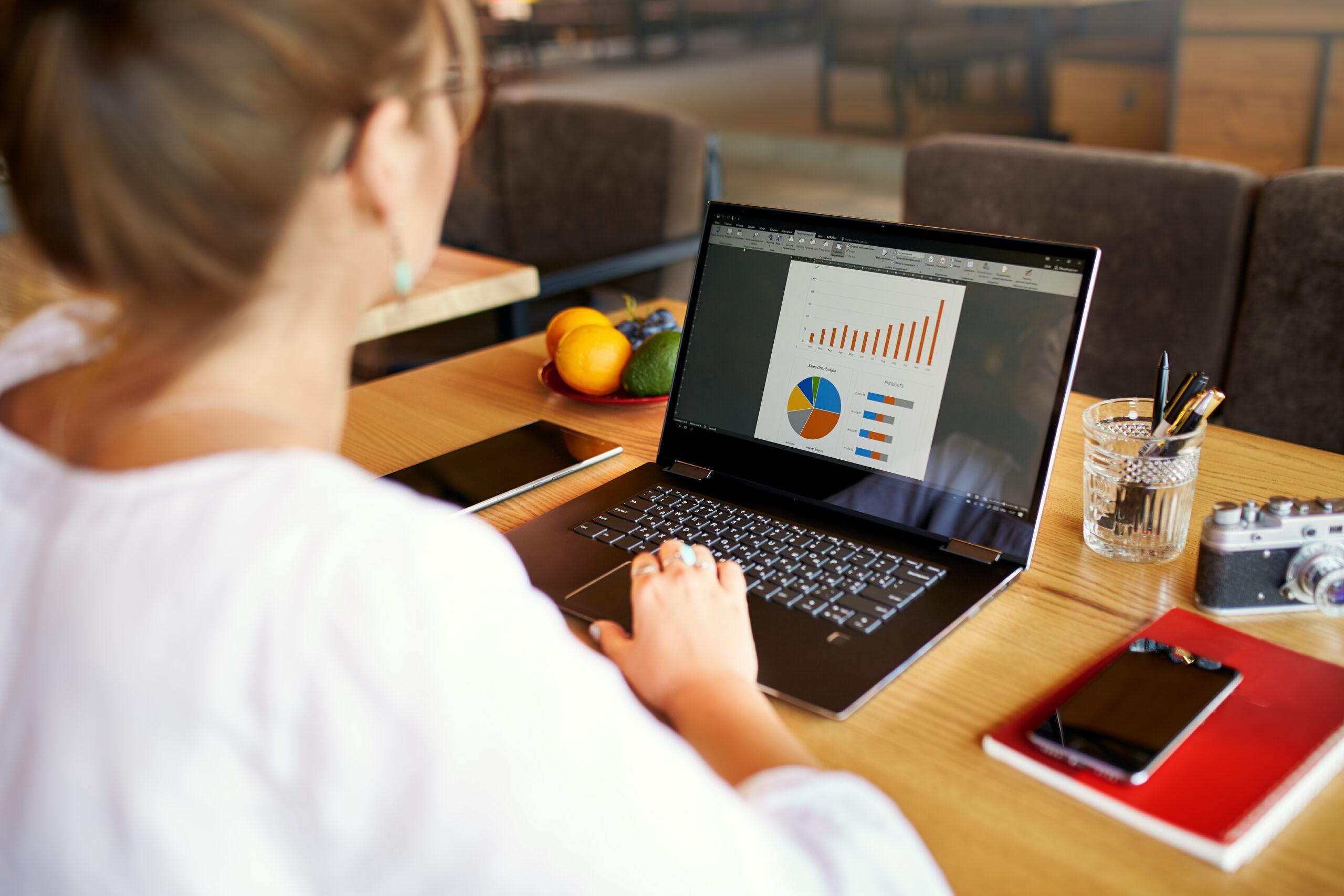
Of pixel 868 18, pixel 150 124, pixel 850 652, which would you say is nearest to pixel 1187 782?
pixel 850 652

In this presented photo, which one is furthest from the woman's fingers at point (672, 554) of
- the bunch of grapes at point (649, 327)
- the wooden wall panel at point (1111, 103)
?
the wooden wall panel at point (1111, 103)

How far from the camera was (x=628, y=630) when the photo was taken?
2.67ft

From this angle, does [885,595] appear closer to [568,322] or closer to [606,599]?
[606,599]

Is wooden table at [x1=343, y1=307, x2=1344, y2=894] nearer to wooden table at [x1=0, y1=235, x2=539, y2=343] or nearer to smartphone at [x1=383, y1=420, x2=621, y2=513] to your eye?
smartphone at [x1=383, y1=420, x2=621, y2=513]

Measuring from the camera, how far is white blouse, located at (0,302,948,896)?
448mm

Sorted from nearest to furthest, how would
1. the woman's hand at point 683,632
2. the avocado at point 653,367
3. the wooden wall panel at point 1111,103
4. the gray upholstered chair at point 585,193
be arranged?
the woman's hand at point 683,632, the avocado at point 653,367, the gray upholstered chair at point 585,193, the wooden wall panel at point 1111,103

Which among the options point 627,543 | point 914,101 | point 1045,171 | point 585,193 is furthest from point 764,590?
point 914,101

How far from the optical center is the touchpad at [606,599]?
835mm

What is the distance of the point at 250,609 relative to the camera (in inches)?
17.6

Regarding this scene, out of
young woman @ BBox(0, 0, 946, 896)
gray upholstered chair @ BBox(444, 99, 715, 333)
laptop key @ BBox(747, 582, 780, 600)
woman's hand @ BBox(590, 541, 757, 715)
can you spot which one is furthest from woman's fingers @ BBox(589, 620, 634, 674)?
gray upholstered chair @ BBox(444, 99, 715, 333)

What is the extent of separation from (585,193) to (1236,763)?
2.25 metres

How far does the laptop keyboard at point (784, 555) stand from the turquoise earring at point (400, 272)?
36 centimetres

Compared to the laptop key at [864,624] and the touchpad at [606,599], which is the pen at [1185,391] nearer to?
the laptop key at [864,624]

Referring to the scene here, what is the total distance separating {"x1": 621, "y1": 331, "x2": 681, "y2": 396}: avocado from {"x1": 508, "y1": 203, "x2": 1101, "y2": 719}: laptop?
0.15 m
